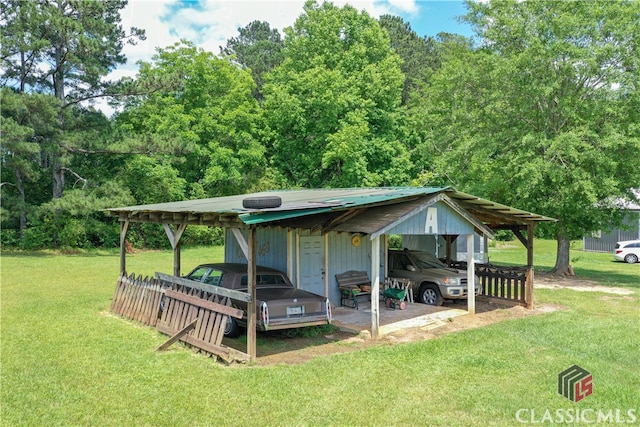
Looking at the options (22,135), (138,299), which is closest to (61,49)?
(22,135)

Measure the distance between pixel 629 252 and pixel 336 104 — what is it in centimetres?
1974

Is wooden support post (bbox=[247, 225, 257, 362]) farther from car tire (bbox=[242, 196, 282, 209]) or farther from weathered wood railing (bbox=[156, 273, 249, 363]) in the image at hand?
car tire (bbox=[242, 196, 282, 209])

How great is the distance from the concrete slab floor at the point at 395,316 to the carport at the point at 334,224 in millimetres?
646

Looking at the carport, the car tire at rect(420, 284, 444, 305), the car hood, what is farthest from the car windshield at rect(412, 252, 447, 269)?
the carport

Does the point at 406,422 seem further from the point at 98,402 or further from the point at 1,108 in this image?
the point at 1,108

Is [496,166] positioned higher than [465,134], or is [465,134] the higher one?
[465,134]

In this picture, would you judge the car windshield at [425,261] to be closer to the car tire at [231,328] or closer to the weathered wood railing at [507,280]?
the weathered wood railing at [507,280]

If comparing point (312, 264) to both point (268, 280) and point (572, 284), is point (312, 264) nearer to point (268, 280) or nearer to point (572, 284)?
point (268, 280)

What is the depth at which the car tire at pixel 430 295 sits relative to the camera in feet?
44.7

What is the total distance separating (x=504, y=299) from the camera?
14180mm

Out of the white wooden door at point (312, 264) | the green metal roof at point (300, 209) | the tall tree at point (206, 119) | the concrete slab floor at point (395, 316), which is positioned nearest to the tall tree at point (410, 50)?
the tall tree at point (206, 119)

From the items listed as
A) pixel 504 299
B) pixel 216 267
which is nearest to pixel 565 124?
pixel 504 299

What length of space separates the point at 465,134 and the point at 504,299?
32.9 ft

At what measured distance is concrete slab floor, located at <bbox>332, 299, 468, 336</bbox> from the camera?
10955 mm
